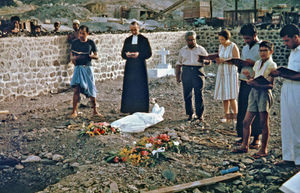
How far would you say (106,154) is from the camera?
18.0ft

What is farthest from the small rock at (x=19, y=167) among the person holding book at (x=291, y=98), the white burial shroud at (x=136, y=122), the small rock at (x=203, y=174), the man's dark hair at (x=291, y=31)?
the man's dark hair at (x=291, y=31)

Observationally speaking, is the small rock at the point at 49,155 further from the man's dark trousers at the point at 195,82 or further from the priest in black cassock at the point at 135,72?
→ the man's dark trousers at the point at 195,82

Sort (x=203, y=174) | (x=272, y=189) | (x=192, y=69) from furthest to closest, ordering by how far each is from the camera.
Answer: (x=192, y=69), (x=203, y=174), (x=272, y=189)

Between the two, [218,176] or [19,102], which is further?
[19,102]

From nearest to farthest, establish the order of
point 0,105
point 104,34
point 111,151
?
point 111,151 < point 0,105 < point 104,34

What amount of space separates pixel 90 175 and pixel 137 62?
346 cm

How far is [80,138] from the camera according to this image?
20.4ft

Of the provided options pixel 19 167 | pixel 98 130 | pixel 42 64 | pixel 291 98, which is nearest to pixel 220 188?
pixel 291 98

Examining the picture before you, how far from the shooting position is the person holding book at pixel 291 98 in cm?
451

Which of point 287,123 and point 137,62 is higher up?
point 137,62

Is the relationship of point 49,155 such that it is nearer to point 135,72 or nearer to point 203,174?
point 203,174

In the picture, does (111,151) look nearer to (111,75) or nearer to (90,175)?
(90,175)

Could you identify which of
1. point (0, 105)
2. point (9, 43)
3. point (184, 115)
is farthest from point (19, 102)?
point (184, 115)

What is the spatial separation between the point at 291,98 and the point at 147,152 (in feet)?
6.59
